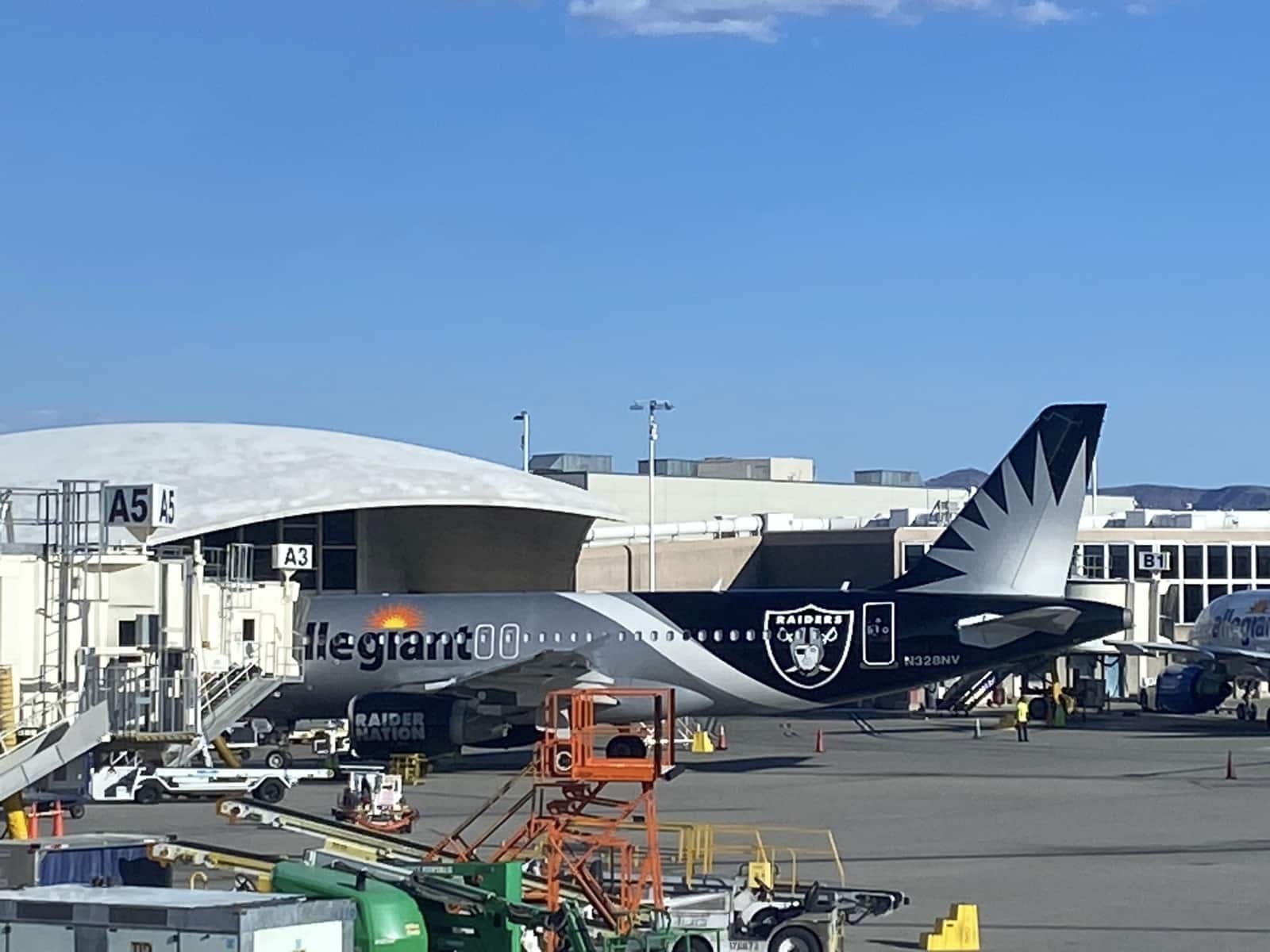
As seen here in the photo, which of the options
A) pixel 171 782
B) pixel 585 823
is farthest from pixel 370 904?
pixel 171 782

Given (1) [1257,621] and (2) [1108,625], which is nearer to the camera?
(2) [1108,625]

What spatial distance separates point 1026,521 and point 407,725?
14988mm

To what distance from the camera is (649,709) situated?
44625 millimetres

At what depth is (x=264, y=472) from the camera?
61.3m

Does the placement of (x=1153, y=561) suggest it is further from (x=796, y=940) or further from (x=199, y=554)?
(x=796, y=940)

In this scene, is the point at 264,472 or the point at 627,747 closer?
the point at 627,747

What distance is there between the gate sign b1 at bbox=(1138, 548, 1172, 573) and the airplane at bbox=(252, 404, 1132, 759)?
98.1ft

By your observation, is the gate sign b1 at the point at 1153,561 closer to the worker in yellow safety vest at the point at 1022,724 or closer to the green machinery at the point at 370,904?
the worker in yellow safety vest at the point at 1022,724

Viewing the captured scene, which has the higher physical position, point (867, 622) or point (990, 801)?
point (867, 622)

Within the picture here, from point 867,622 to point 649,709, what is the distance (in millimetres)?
5170

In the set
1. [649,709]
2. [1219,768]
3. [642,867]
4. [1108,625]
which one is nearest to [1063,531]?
[1108,625]

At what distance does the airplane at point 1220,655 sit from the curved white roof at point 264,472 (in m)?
18.2

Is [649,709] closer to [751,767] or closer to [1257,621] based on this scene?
[751,767]

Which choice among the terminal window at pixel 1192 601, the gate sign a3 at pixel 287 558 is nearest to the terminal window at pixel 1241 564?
the terminal window at pixel 1192 601
